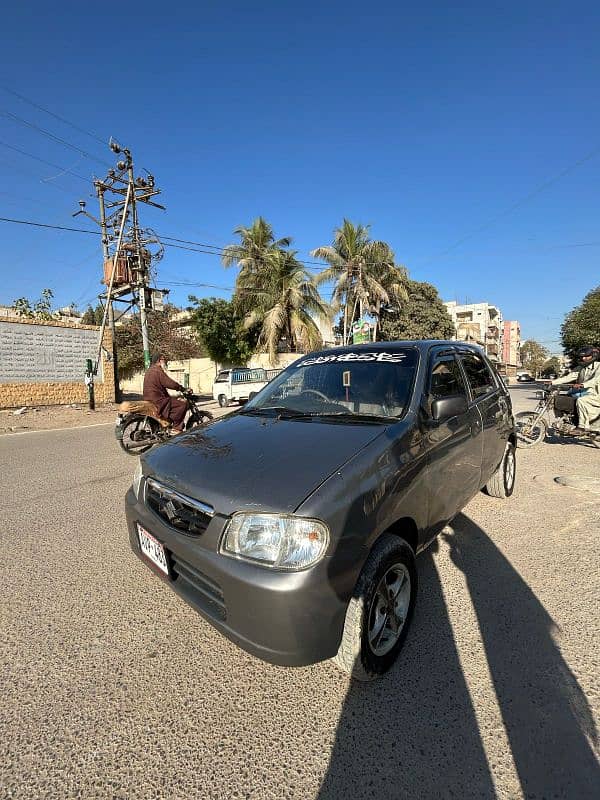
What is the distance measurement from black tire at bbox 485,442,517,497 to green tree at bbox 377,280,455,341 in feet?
92.0

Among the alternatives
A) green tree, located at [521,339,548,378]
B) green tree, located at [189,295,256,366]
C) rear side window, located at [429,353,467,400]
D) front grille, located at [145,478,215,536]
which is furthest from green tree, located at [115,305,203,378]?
green tree, located at [521,339,548,378]

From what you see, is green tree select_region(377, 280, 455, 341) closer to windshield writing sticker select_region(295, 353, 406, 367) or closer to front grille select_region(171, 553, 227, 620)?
windshield writing sticker select_region(295, 353, 406, 367)

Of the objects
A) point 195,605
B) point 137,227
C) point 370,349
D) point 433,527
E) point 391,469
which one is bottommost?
point 195,605

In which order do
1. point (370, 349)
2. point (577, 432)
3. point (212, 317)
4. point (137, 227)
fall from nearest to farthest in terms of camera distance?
point (370, 349) < point (577, 432) < point (137, 227) < point (212, 317)

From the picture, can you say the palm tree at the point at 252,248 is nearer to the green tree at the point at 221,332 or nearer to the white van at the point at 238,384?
the green tree at the point at 221,332

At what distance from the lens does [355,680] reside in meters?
1.91

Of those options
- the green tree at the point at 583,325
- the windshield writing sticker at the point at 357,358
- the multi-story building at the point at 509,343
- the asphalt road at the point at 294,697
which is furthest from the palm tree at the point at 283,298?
the multi-story building at the point at 509,343

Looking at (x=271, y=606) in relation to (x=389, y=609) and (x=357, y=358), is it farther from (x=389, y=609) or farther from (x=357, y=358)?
(x=357, y=358)

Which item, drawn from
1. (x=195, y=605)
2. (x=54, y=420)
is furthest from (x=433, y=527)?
(x=54, y=420)

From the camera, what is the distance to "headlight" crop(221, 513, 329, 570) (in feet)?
5.20

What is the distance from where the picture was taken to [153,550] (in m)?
2.14

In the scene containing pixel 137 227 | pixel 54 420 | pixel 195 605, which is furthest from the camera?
pixel 137 227

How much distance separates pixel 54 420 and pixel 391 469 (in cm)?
1355

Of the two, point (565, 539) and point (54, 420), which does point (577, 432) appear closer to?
point (565, 539)
